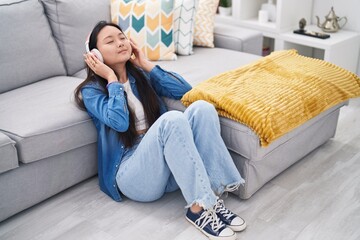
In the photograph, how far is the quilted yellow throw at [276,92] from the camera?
1864 mm

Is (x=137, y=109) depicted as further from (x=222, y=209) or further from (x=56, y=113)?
(x=222, y=209)

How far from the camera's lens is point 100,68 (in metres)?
1.90

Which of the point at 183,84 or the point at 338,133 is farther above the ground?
the point at 183,84

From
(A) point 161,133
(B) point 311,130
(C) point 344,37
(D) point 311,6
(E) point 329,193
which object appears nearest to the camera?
(A) point 161,133

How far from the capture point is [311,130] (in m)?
2.29

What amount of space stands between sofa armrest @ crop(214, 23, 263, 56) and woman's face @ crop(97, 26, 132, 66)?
3.70 feet

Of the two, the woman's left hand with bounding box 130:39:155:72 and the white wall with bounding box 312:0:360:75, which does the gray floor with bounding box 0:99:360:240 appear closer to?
the woman's left hand with bounding box 130:39:155:72

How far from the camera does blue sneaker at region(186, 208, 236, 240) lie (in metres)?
1.77

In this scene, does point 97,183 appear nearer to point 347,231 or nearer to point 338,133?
point 347,231

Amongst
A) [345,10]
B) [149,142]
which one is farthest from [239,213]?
[345,10]

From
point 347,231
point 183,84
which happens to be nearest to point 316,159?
point 347,231

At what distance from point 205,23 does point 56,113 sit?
49.5 inches

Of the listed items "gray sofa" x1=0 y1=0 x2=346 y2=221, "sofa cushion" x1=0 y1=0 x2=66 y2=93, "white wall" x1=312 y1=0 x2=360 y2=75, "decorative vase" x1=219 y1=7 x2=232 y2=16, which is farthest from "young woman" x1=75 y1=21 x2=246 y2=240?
"white wall" x1=312 y1=0 x2=360 y2=75

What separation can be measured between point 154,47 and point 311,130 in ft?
3.33
